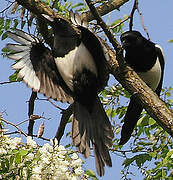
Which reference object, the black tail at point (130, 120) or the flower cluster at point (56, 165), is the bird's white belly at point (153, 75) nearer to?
the black tail at point (130, 120)

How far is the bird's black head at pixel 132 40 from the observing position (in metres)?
4.29

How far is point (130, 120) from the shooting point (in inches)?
158

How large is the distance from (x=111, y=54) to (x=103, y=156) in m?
0.80

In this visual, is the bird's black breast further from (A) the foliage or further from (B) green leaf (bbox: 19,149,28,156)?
(B) green leaf (bbox: 19,149,28,156)

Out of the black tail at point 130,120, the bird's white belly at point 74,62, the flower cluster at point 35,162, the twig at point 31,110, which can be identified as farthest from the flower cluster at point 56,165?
the black tail at point 130,120

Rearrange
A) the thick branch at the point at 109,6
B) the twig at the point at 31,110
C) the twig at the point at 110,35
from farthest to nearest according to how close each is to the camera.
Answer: the thick branch at the point at 109,6 < the twig at the point at 31,110 < the twig at the point at 110,35

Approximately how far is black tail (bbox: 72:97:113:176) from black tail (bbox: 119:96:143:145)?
157 mm

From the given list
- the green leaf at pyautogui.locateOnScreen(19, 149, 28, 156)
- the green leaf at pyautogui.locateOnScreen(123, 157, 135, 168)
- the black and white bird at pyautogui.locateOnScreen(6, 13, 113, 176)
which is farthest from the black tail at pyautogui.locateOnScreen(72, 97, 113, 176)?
the green leaf at pyautogui.locateOnScreen(19, 149, 28, 156)

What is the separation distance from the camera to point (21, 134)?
9.57ft

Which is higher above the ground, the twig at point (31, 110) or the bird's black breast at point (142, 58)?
the bird's black breast at point (142, 58)

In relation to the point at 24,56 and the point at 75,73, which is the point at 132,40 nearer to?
the point at 75,73

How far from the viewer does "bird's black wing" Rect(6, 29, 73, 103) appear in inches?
153

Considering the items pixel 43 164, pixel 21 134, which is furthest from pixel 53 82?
pixel 43 164

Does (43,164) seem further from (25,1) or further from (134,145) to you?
(134,145)
